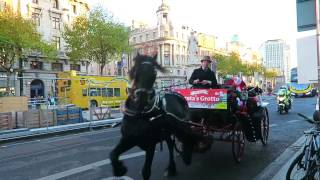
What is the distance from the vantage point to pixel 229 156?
28.6ft

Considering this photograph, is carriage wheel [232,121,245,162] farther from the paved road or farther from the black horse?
the black horse

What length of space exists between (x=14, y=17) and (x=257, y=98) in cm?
3158

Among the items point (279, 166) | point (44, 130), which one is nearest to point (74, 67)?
point (44, 130)

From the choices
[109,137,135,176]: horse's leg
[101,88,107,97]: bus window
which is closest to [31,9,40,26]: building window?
[101,88,107,97]: bus window

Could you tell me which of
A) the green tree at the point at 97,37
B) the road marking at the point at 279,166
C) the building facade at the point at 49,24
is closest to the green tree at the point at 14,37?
the green tree at the point at 97,37

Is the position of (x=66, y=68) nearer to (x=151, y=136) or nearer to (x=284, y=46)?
(x=151, y=136)

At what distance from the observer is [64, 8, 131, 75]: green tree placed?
42.7 meters

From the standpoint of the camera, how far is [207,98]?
7680mm

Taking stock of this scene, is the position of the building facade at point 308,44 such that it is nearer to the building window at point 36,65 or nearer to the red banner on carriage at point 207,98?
the red banner on carriage at point 207,98

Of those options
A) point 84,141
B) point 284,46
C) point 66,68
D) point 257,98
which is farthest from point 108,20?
point 284,46

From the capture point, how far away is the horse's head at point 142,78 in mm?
4824

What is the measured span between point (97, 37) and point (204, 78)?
3568cm

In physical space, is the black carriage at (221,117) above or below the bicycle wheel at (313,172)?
above

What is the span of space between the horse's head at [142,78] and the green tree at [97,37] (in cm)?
3802
